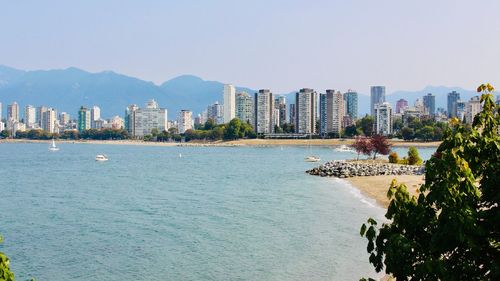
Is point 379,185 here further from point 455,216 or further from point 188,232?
point 455,216

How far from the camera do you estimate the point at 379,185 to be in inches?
2242

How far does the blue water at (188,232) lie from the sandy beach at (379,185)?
160cm

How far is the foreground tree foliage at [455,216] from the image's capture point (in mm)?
8289

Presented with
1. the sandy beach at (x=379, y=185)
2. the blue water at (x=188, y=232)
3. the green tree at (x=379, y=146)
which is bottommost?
the blue water at (x=188, y=232)

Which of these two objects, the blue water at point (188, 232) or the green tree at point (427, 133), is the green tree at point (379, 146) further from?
the green tree at point (427, 133)

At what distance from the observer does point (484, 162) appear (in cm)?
918

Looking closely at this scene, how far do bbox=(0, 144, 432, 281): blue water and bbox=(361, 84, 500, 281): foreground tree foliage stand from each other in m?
13.2

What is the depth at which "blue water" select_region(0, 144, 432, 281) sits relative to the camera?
23984mm

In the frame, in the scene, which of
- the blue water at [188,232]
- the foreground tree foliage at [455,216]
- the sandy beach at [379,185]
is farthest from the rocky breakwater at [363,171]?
the foreground tree foliage at [455,216]

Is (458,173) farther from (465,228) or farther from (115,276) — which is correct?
(115,276)

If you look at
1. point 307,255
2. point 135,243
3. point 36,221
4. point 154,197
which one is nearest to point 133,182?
point 154,197

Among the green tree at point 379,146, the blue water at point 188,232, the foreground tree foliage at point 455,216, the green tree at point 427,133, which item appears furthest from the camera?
the green tree at point 427,133

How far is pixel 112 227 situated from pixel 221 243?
9.45 meters

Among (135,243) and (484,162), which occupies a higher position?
(484,162)
